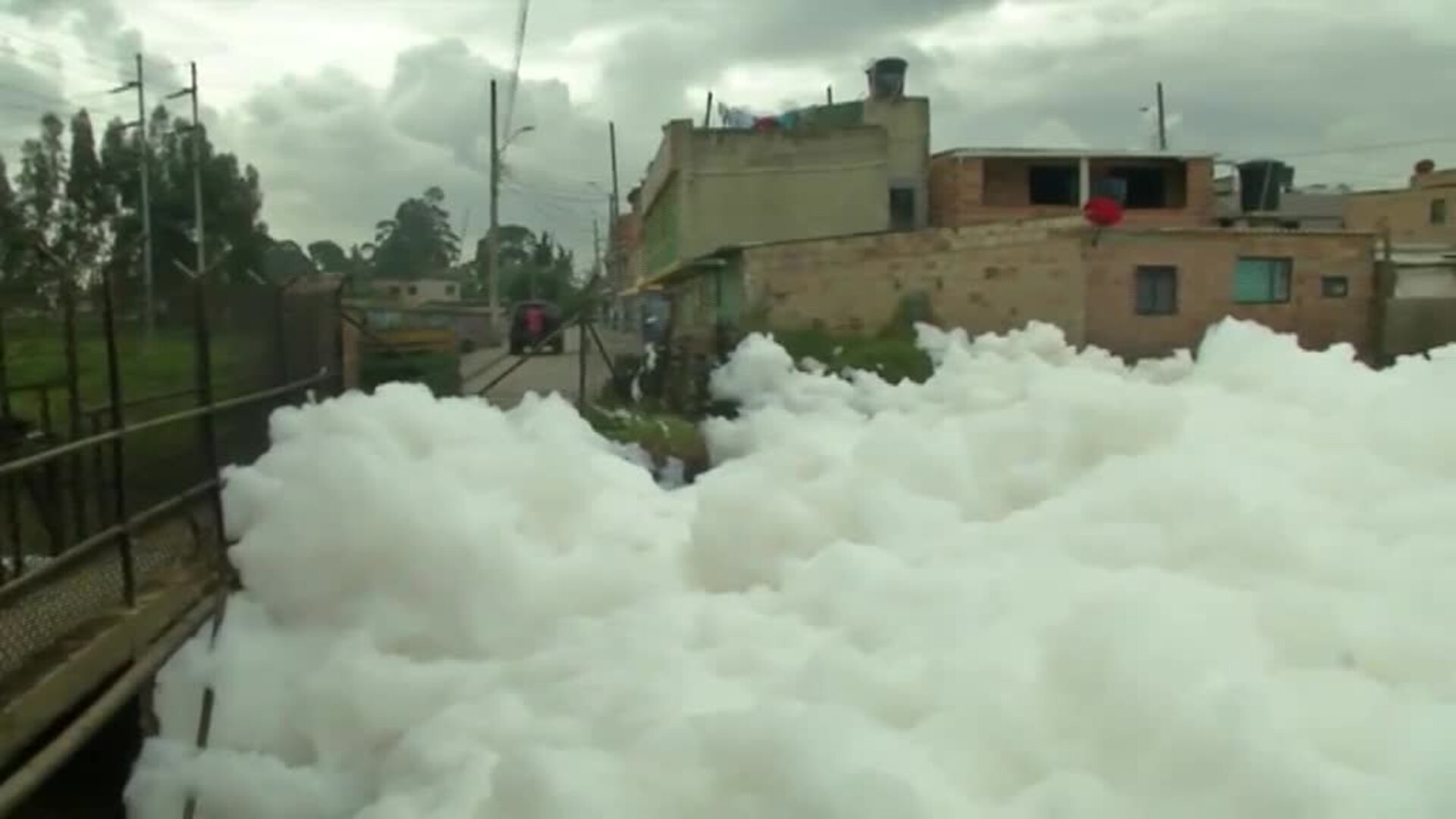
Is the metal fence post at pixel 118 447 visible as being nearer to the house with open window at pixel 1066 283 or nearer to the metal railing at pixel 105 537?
the metal railing at pixel 105 537

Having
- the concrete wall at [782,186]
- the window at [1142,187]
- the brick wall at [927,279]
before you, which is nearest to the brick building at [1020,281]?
the brick wall at [927,279]

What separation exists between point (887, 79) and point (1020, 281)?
1104cm

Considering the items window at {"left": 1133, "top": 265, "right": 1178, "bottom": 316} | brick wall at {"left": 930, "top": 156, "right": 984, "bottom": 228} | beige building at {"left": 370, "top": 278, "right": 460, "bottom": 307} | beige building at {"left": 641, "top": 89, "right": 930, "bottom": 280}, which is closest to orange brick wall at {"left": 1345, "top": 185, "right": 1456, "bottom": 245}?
brick wall at {"left": 930, "top": 156, "right": 984, "bottom": 228}

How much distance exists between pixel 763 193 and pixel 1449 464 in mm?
27000

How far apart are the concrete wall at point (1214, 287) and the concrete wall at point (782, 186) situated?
8139 millimetres

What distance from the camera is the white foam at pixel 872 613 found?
3564 millimetres

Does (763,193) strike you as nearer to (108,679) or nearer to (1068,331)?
(1068,331)

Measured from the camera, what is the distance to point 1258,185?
34.3m

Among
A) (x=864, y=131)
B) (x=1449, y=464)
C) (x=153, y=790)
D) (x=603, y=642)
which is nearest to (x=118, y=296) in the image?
(x=153, y=790)

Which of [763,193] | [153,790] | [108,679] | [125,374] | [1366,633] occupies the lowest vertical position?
[153,790]

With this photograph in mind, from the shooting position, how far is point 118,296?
5.70m

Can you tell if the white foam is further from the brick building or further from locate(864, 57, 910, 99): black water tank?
locate(864, 57, 910, 99): black water tank

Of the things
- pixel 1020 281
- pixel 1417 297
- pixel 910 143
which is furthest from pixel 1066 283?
pixel 910 143

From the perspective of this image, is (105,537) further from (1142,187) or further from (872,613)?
(1142,187)
